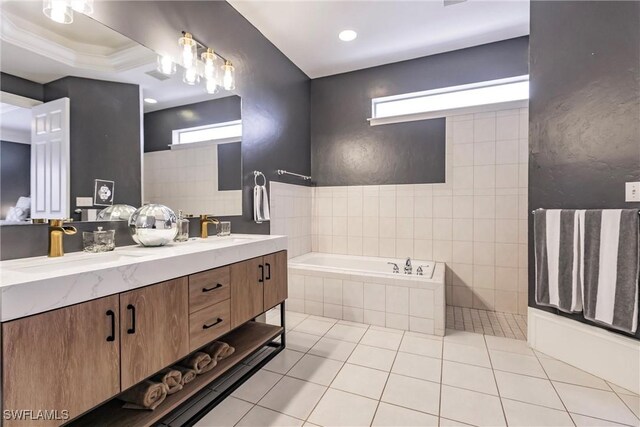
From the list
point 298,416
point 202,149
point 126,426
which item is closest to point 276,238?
point 202,149

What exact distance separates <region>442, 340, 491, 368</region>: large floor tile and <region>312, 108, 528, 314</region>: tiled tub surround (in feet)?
3.22

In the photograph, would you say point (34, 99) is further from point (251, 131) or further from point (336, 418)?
point (336, 418)

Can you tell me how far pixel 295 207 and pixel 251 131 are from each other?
1091 millimetres

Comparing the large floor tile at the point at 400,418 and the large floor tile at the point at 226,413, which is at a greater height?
the large floor tile at the point at 400,418

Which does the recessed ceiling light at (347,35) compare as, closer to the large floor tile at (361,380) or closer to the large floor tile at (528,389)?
the large floor tile at (361,380)

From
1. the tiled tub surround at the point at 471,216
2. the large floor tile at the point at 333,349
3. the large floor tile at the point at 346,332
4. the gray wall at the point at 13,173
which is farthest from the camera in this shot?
the tiled tub surround at the point at 471,216

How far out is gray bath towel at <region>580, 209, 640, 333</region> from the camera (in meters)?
1.59

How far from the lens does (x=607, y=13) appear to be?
5.78 feet

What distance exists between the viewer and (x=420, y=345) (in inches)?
87.7

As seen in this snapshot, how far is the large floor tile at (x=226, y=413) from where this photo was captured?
1420 mm

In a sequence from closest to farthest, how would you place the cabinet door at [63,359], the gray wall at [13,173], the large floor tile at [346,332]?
the cabinet door at [63,359]
the gray wall at [13,173]
the large floor tile at [346,332]

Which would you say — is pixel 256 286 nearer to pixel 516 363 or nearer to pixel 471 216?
pixel 516 363

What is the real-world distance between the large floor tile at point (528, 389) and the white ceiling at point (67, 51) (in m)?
2.71

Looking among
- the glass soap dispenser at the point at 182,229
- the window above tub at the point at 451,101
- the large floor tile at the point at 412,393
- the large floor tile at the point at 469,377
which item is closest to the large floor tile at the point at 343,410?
the large floor tile at the point at 412,393
